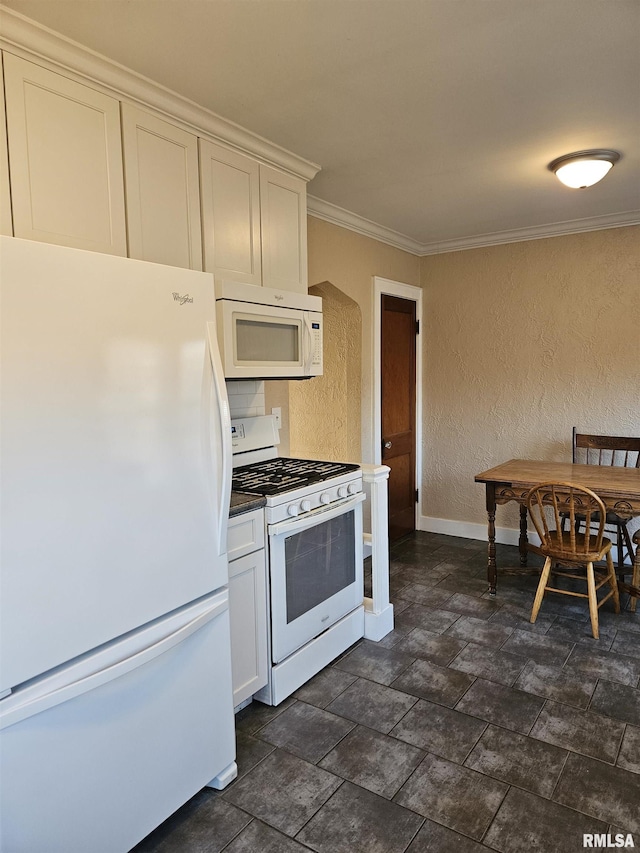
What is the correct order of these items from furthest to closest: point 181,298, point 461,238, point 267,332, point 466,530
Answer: point 466,530, point 461,238, point 267,332, point 181,298

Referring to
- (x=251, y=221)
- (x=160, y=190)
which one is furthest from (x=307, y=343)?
(x=160, y=190)

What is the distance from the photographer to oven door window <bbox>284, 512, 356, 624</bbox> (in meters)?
2.46

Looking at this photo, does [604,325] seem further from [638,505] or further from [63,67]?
Result: [63,67]

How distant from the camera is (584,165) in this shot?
2.81m

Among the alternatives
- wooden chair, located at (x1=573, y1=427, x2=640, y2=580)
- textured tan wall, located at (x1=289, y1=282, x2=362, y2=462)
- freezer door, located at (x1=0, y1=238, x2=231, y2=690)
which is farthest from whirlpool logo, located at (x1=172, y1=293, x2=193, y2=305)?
wooden chair, located at (x1=573, y1=427, x2=640, y2=580)

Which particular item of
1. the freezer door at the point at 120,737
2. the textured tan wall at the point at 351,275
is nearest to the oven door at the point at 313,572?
the freezer door at the point at 120,737

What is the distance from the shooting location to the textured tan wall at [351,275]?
364 centimetres

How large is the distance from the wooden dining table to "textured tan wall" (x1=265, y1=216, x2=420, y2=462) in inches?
42.5

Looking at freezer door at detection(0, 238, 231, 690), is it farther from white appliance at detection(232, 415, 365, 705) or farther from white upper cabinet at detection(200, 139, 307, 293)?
white upper cabinet at detection(200, 139, 307, 293)

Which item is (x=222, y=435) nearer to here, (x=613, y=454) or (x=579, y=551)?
(x=579, y=551)

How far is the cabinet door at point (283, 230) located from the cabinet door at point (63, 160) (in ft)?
2.74

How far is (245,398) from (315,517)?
88 centimetres

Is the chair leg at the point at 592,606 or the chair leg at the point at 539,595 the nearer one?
the chair leg at the point at 592,606

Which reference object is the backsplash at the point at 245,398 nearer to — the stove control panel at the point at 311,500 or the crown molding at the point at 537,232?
the stove control panel at the point at 311,500
